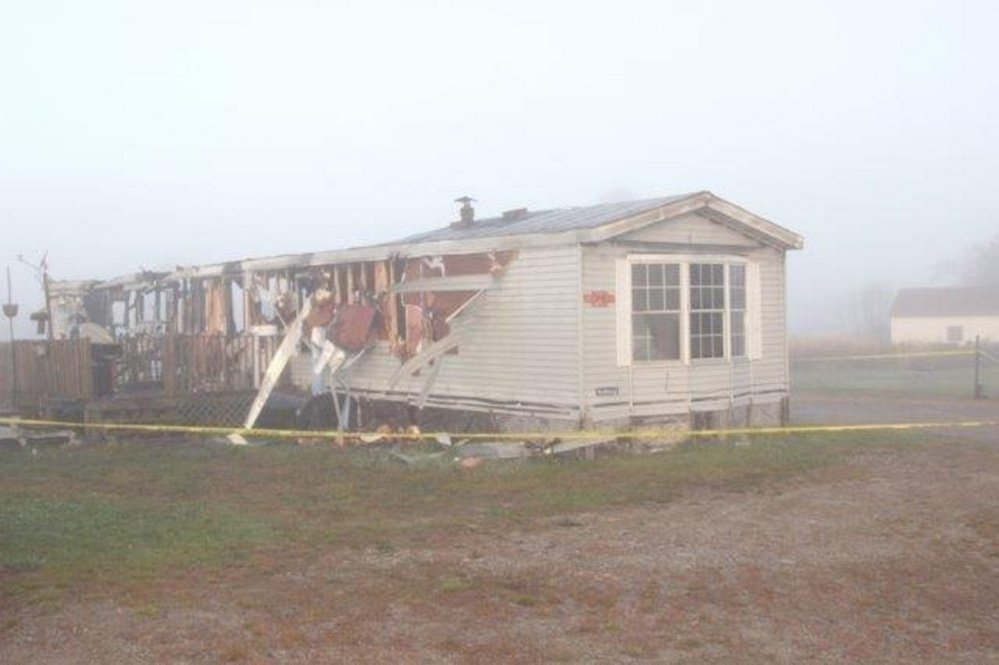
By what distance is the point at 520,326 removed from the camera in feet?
48.3

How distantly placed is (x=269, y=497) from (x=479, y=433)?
15.2 ft

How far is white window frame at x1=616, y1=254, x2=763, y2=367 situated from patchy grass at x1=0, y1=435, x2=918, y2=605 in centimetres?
139

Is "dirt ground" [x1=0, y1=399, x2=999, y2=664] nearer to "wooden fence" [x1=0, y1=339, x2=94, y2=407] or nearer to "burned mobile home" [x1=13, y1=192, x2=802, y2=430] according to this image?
"burned mobile home" [x1=13, y1=192, x2=802, y2=430]

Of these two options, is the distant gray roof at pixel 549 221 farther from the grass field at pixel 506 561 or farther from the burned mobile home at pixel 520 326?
the grass field at pixel 506 561

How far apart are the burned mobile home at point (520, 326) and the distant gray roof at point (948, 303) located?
62.7 metres

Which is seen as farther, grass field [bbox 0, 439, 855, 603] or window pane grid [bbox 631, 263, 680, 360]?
window pane grid [bbox 631, 263, 680, 360]

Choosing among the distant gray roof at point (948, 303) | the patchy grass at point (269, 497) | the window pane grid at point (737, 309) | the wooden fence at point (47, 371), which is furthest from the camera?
the distant gray roof at point (948, 303)

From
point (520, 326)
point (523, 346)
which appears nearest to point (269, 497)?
point (523, 346)

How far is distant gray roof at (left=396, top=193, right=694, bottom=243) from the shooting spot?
563 inches

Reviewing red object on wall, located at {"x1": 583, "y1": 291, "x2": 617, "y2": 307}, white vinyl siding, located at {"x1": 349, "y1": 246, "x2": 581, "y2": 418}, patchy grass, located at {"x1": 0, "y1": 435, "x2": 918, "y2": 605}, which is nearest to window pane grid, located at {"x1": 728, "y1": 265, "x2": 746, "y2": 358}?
patchy grass, located at {"x1": 0, "y1": 435, "x2": 918, "y2": 605}

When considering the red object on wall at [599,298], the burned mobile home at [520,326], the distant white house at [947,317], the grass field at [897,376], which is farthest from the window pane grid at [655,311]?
the distant white house at [947,317]

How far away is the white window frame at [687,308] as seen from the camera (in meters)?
14.2

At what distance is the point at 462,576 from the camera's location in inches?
295

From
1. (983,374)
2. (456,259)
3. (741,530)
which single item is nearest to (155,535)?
(741,530)
